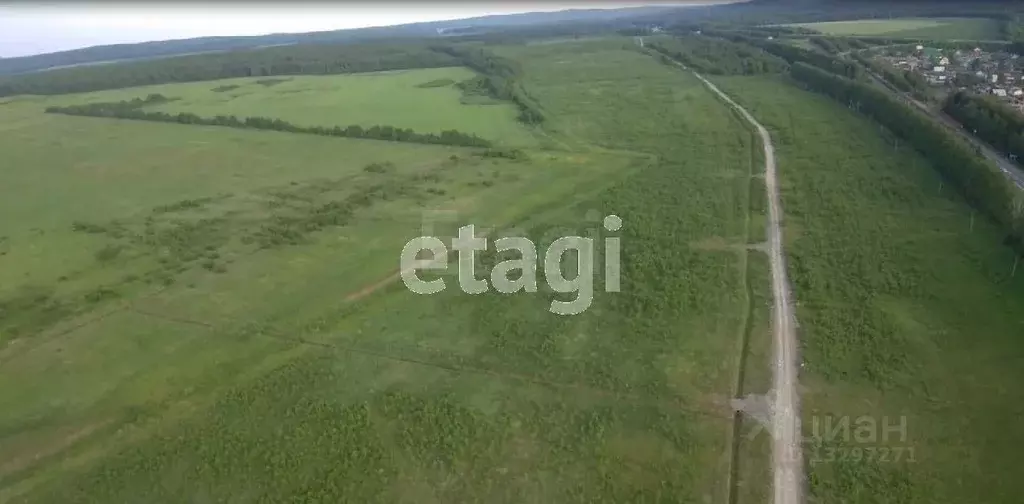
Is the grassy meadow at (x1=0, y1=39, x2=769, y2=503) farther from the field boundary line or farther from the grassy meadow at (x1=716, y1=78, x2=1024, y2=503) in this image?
the grassy meadow at (x1=716, y1=78, x2=1024, y2=503)

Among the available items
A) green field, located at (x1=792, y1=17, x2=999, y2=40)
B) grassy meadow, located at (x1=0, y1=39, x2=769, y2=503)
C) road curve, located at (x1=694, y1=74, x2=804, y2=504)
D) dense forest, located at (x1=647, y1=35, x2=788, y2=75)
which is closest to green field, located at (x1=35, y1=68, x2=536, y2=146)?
grassy meadow, located at (x1=0, y1=39, x2=769, y2=503)

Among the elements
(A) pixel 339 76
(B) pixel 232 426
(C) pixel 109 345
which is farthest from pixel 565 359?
(A) pixel 339 76

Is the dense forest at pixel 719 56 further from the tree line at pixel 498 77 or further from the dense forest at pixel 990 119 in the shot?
the dense forest at pixel 990 119

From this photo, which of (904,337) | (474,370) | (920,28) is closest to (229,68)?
(474,370)

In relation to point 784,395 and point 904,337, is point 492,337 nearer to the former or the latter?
point 784,395

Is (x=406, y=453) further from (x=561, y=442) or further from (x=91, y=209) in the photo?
(x=91, y=209)

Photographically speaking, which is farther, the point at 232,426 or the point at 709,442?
the point at 232,426
